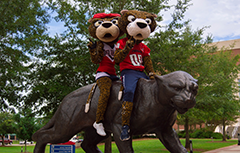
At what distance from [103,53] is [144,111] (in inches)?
39.2

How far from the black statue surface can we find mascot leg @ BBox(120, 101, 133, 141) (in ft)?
0.33

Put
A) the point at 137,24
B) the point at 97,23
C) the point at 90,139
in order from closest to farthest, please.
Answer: the point at 137,24 < the point at 97,23 < the point at 90,139

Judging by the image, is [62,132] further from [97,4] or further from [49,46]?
[97,4]

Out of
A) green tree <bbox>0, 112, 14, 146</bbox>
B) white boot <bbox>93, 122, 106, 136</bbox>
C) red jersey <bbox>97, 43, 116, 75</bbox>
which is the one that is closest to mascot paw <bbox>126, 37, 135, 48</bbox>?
red jersey <bbox>97, 43, 116, 75</bbox>

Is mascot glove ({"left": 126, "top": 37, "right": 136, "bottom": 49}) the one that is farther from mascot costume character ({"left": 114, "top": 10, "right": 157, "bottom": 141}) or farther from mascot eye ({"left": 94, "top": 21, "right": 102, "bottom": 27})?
mascot eye ({"left": 94, "top": 21, "right": 102, "bottom": 27})

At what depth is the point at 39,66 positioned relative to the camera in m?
9.19

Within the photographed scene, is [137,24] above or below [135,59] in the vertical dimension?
above

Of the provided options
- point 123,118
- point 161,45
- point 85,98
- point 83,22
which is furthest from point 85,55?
point 123,118

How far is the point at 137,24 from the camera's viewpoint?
2.91m

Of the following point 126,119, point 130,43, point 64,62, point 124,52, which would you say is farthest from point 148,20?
point 64,62

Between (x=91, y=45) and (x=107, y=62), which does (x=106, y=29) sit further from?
(x=107, y=62)

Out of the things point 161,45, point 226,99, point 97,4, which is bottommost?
point 226,99

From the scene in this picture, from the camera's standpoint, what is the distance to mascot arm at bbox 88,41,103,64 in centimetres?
313

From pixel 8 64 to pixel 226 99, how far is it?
37.3 ft
